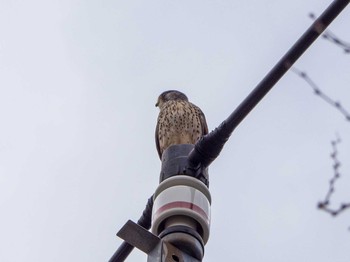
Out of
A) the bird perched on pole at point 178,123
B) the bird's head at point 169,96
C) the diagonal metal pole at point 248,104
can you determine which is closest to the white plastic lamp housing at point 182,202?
the diagonal metal pole at point 248,104

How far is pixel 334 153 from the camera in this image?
3801 millimetres

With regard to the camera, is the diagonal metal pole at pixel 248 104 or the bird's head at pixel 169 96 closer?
the diagonal metal pole at pixel 248 104

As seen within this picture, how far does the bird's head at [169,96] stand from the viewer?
342 inches

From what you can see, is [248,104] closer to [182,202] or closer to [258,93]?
[258,93]

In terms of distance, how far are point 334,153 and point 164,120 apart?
3.70 meters

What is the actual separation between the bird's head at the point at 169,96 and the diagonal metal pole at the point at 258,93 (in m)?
4.12

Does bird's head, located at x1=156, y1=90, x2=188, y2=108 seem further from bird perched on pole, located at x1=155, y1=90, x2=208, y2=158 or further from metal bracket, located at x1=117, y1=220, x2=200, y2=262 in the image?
metal bracket, located at x1=117, y1=220, x2=200, y2=262

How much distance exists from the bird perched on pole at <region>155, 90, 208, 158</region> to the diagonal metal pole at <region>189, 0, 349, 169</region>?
6.36ft

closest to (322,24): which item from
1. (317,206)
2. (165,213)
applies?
(317,206)

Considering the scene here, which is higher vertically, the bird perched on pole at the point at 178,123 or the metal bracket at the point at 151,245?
the bird perched on pole at the point at 178,123

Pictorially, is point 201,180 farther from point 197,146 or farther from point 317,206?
point 317,206

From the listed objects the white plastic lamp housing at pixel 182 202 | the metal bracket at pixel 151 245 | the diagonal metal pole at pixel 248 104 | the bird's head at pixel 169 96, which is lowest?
the metal bracket at pixel 151 245

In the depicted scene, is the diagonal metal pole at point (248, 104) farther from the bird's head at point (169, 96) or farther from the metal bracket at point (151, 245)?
the bird's head at point (169, 96)

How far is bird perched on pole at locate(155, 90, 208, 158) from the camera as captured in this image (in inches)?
263
